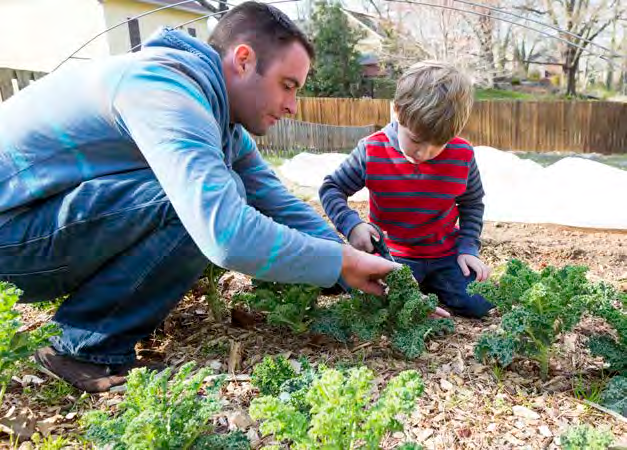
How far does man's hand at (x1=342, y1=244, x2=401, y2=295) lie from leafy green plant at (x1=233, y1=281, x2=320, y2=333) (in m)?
0.22

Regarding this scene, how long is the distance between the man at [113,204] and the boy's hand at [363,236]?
19.0 inches

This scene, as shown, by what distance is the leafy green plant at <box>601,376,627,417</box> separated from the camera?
5.38ft

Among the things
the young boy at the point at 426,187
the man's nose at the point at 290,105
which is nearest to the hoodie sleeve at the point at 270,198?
the young boy at the point at 426,187

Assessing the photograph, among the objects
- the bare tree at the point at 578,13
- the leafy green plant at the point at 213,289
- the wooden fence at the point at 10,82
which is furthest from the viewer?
the bare tree at the point at 578,13

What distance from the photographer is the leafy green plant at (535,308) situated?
173 centimetres

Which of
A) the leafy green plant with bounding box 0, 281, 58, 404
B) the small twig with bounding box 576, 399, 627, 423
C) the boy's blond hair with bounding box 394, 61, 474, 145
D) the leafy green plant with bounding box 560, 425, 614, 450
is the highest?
the boy's blond hair with bounding box 394, 61, 474, 145

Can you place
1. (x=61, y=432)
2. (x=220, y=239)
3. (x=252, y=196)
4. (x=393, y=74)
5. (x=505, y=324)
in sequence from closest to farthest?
1. (x=220, y=239)
2. (x=61, y=432)
3. (x=505, y=324)
4. (x=252, y=196)
5. (x=393, y=74)

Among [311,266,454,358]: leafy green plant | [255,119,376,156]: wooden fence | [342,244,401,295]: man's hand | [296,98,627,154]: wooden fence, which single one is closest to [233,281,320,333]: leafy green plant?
[311,266,454,358]: leafy green plant

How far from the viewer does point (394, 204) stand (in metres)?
2.84

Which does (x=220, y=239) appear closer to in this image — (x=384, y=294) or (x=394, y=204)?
(x=384, y=294)

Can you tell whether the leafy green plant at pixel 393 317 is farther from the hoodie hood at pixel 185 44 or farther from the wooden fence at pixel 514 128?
the wooden fence at pixel 514 128

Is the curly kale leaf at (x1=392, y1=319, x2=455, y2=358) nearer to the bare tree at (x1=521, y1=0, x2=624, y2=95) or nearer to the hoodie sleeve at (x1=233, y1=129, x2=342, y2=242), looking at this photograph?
the hoodie sleeve at (x1=233, y1=129, x2=342, y2=242)

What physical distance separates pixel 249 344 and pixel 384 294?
609mm

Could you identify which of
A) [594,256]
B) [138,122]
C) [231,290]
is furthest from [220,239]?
[594,256]
